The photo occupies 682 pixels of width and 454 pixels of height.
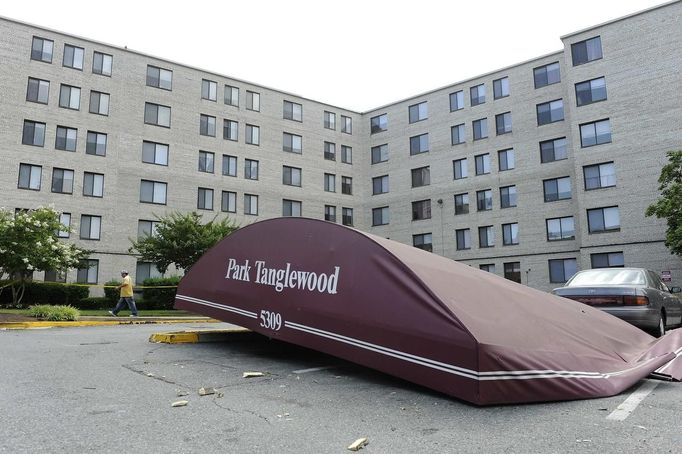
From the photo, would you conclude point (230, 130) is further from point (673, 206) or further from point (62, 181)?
point (673, 206)

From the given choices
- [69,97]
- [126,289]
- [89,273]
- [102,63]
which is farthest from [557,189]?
Answer: [69,97]

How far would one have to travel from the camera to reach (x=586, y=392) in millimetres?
4789

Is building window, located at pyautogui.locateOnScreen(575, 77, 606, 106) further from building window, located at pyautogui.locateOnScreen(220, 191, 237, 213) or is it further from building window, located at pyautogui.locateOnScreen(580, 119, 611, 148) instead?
building window, located at pyautogui.locateOnScreen(220, 191, 237, 213)

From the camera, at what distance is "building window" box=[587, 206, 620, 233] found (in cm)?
3212

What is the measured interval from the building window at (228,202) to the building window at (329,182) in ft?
30.5

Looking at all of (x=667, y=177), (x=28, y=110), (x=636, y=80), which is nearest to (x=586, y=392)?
(x=667, y=177)

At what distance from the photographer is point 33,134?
3228 cm

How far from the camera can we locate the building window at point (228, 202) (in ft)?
129

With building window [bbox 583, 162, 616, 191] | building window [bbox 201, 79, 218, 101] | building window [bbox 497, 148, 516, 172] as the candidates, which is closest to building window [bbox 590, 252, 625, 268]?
building window [bbox 583, 162, 616, 191]

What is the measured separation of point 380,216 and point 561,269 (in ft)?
56.6

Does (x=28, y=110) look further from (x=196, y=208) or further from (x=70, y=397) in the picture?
(x=70, y=397)

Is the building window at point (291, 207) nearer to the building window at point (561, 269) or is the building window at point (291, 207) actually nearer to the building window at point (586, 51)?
the building window at point (561, 269)

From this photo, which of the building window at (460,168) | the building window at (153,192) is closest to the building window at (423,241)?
the building window at (460,168)

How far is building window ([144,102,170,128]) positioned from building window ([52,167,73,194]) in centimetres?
684
